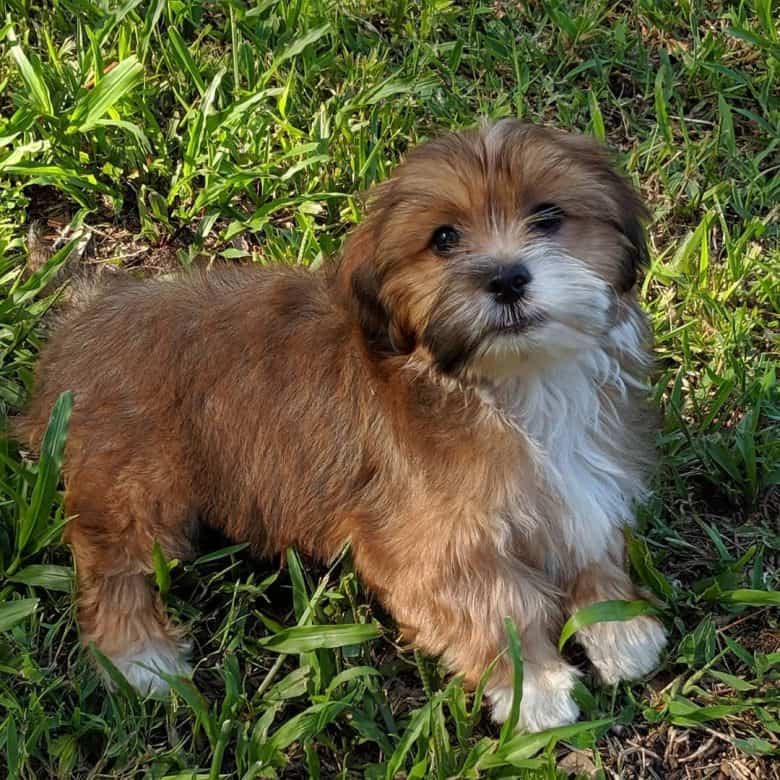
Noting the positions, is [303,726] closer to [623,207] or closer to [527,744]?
[527,744]

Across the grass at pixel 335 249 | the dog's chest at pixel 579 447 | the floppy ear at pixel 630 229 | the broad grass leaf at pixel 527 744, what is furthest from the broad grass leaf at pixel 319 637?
the floppy ear at pixel 630 229

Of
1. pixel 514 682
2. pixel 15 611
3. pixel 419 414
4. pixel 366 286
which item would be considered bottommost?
pixel 514 682

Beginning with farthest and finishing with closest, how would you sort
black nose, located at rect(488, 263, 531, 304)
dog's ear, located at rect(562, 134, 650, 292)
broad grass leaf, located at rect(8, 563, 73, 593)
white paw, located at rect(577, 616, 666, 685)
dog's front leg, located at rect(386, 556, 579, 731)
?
broad grass leaf, located at rect(8, 563, 73, 593)
white paw, located at rect(577, 616, 666, 685)
dog's front leg, located at rect(386, 556, 579, 731)
dog's ear, located at rect(562, 134, 650, 292)
black nose, located at rect(488, 263, 531, 304)

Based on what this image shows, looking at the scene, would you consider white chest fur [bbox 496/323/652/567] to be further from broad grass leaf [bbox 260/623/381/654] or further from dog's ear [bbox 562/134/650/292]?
broad grass leaf [bbox 260/623/381/654]

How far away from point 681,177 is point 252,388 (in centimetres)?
230

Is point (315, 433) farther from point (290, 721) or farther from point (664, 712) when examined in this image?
point (664, 712)

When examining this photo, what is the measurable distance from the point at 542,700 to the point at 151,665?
117cm

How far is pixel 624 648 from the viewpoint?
3.33 metres

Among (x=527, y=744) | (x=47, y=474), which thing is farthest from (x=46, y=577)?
(x=527, y=744)

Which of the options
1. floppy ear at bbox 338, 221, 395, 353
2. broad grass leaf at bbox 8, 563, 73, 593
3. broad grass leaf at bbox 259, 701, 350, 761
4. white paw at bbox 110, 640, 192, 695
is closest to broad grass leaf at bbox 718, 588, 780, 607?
broad grass leaf at bbox 259, 701, 350, 761

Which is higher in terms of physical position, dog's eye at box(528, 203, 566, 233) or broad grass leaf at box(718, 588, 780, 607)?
dog's eye at box(528, 203, 566, 233)

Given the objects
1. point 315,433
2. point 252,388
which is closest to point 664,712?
point 315,433

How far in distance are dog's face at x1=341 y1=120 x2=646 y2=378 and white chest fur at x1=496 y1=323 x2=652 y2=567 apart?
0.17 m

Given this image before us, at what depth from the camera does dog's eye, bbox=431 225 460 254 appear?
281cm
